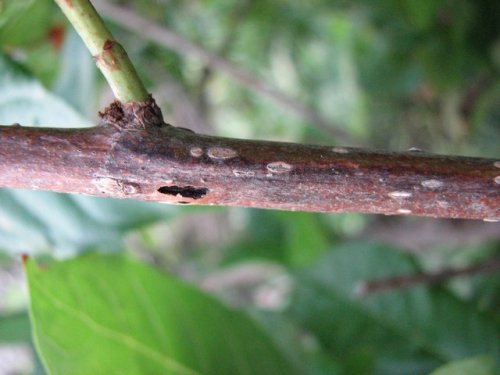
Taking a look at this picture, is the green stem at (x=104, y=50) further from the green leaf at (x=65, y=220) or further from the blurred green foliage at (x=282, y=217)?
the green leaf at (x=65, y=220)

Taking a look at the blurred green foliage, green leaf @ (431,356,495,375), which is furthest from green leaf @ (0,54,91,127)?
green leaf @ (431,356,495,375)

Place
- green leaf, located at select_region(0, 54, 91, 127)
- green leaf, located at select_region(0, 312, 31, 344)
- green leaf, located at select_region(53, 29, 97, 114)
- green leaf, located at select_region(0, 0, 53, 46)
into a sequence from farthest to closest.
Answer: green leaf, located at select_region(0, 312, 31, 344) → green leaf, located at select_region(53, 29, 97, 114) → green leaf, located at select_region(0, 0, 53, 46) → green leaf, located at select_region(0, 54, 91, 127)

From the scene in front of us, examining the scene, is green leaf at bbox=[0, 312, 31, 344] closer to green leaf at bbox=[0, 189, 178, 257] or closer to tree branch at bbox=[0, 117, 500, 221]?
green leaf at bbox=[0, 189, 178, 257]

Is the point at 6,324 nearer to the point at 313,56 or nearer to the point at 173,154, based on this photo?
the point at 173,154

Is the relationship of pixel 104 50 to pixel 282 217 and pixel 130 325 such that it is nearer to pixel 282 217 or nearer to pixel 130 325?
pixel 130 325

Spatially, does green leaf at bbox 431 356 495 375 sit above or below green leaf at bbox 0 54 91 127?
below

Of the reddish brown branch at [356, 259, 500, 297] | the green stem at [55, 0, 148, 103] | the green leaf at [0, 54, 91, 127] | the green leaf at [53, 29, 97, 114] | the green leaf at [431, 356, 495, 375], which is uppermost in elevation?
the green leaf at [53, 29, 97, 114]

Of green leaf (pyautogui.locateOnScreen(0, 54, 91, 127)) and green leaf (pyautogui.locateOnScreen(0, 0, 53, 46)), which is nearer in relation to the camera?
green leaf (pyautogui.locateOnScreen(0, 54, 91, 127))
